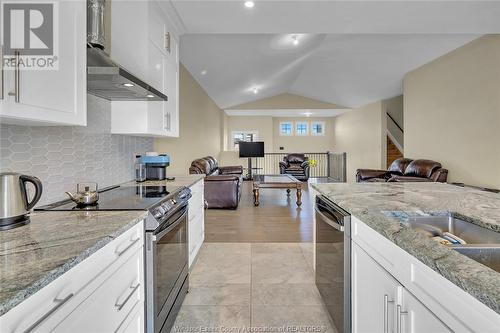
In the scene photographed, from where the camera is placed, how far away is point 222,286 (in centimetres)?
248

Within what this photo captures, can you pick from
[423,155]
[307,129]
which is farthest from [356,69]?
→ [307,129]

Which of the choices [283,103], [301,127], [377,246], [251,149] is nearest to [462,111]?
[377,246]

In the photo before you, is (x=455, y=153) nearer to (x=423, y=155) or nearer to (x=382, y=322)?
(x=423, y=155)

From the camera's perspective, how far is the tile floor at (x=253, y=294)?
6.44ft

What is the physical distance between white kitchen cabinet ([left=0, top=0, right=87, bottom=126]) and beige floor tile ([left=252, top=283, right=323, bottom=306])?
1805mm

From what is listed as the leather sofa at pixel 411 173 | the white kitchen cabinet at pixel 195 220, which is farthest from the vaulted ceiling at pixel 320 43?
the leather sofa at pixel 411 173

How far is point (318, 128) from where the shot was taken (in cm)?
1348

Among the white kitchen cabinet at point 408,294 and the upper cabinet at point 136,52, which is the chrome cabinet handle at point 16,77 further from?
the white kitchen cabinet at point 408,294

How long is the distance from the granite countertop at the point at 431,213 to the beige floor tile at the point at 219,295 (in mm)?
1064

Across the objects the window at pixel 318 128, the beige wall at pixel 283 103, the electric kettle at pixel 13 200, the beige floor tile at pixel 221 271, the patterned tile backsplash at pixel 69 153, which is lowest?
the beige floor tile at pixel 221 271

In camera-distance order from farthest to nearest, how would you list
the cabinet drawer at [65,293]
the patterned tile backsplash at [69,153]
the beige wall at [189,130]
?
the beige wall at [189,130], the patterned tile backsplash at [69,153], the cabinet drawer at [65,293]

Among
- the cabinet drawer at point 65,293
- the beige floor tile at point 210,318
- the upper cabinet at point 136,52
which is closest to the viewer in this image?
the cabinet drawer at point 65,293

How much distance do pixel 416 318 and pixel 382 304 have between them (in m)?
0.28

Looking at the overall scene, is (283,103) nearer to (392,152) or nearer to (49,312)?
(392,152)
